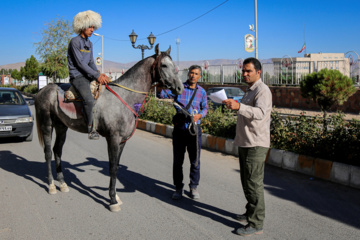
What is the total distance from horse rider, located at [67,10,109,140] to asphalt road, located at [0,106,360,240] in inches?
47.8

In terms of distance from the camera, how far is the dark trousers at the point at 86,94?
4812 mm

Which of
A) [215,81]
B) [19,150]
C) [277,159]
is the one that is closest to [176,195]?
[277,159]

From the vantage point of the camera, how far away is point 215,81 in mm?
26969

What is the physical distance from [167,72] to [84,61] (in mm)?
1375

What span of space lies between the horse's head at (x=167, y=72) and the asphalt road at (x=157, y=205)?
176 cm

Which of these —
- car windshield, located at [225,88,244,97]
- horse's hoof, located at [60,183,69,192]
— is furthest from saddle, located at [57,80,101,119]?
car windshield, located at [225,88,244,97]

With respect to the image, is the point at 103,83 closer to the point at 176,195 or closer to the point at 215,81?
the point at 176,195

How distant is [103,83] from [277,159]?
159 inches

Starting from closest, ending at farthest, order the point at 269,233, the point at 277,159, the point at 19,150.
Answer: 1. the point at 269,233
2. the point at 277,159
3. the point at 19,150

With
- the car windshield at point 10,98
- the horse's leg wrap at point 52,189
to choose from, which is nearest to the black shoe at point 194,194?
the horse's leg wrap at point 52,189

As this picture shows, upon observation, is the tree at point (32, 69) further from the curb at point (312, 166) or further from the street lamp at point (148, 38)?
the curb at point (312, 166)

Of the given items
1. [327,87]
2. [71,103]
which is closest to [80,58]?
[71,103]

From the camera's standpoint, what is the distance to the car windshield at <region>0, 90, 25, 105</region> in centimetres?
1079

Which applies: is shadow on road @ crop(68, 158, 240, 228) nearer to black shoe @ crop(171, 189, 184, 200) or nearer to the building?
black shoe @ crop(171, 189, 184, 200)
